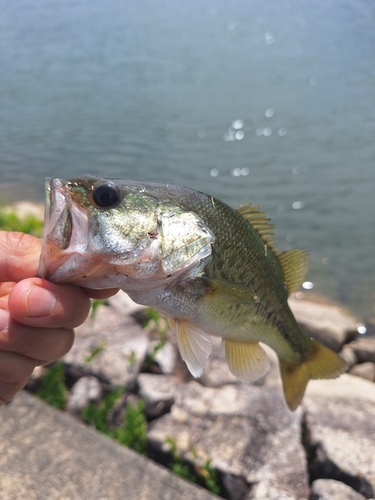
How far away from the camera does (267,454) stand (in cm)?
359

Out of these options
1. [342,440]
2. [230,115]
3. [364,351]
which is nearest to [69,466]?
[342,440]

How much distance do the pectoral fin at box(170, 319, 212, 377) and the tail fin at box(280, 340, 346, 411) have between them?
642 millimetres

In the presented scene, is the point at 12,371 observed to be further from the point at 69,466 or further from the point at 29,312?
the point at 69,466

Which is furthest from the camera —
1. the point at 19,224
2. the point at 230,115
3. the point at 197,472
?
the point at 230,115

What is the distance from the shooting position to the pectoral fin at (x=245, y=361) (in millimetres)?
2359

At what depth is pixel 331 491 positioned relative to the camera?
3.27 m

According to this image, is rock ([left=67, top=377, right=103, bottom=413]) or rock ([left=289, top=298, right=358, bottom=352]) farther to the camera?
rock ([left=289, top=298, right=358, bottom=352])

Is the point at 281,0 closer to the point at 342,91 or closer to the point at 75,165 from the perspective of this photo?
the point at 342,91

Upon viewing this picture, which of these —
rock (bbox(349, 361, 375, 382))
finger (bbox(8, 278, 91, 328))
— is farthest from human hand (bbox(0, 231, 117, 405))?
rock (bbox(349, 361, 375, 382))

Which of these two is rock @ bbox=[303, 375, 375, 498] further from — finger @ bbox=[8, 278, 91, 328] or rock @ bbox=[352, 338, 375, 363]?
finger @ bbox=[8, 278, 91, 328]

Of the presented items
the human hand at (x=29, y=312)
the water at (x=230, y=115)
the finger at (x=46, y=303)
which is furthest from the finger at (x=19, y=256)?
the water at (x=230, y=115)

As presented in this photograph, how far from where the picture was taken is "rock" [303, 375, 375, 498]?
3.43m

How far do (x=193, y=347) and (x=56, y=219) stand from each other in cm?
82

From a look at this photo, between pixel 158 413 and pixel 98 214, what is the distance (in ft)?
9.09
